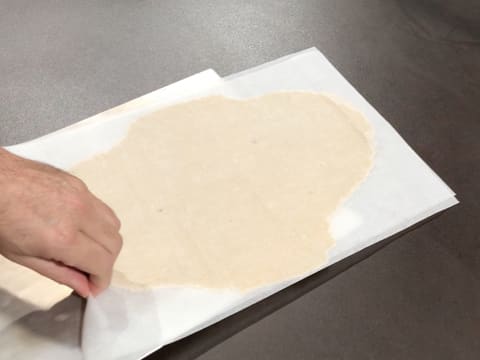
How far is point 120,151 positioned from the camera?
2.43 feet

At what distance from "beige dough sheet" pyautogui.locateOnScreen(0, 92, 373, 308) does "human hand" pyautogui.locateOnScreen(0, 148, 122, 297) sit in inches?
4.0

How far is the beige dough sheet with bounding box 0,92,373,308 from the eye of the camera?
63 cm

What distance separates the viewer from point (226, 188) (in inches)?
27.6

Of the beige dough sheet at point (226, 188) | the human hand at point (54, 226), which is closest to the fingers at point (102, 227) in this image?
the human hand at point (54, 226)

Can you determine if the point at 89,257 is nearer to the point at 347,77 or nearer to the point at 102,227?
the point at 102,227

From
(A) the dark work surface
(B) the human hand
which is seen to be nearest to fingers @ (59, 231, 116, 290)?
(B) the human hand

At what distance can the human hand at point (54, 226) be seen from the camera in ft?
1.58

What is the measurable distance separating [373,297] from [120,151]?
1.24 ft

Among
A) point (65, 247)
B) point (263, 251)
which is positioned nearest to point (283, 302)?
point (263, 251)

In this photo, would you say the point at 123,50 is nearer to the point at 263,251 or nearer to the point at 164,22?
the point at 164,22

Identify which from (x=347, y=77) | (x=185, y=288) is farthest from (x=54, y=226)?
(x=347, y=77)

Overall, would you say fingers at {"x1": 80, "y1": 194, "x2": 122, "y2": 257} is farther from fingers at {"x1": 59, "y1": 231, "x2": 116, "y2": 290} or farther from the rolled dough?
the rolled dough

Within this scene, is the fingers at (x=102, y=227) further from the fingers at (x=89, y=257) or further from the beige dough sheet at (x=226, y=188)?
the beige dough sheet at (x=226, y=188)

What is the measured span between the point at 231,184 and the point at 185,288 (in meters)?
0.16
